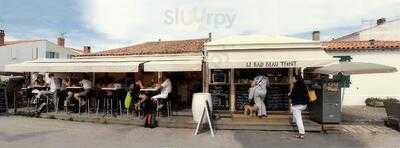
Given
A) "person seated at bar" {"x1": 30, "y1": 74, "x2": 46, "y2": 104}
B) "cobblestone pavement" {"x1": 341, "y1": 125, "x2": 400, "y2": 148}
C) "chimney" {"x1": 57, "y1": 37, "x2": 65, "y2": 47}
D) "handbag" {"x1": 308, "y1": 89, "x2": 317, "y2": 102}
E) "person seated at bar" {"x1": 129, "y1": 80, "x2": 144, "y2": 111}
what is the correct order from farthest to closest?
1. "chimney" {"x1": 57, "y1": 37, "x2": 65, "y2": 47}
2. "person seated at bar" {"x1": 30, "y1": 74, "x2": 46, "y2": 104}
3. "person seated at bar" {"x1": 129, "y1": 80, "x2": 144, "y2": 111}
4. "handbag" {"x1": 308, "y1": 89, "x2": 317, "y2": 102}
5. "cobblestone pavement" {"x1": 341, "y1": 125, "x2": 400, "y2": 148}

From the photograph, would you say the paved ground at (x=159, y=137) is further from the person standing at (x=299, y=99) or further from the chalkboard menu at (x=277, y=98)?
the chalkboard menu at (x=277, y=98)

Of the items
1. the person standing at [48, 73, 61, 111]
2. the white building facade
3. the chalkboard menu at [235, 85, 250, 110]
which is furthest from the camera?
the white building facade

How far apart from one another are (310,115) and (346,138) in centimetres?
256

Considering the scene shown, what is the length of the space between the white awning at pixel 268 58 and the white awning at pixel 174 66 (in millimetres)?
589

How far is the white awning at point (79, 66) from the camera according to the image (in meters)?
14.3

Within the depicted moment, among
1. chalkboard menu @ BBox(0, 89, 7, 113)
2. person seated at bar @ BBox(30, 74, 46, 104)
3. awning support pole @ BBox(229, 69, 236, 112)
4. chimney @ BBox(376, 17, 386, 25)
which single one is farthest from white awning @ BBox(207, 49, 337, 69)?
chimney @ BBox(376, 17, 386, 25)

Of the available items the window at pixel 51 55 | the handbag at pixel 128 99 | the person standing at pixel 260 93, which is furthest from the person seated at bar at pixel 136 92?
the window at pixel 51 55

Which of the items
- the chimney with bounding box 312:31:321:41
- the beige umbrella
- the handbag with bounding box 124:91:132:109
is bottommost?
the handbag with bounding box 124:91:132:109

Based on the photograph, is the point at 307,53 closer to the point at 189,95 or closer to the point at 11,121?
the point at 189,95

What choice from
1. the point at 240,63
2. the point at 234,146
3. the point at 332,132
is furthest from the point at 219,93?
the point at 234,146

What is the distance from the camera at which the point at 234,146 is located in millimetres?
9945

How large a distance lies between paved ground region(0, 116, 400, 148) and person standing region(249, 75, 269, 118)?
132cm

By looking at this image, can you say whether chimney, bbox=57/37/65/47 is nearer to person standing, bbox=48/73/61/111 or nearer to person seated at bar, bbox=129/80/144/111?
person standing, bbox=48/73/61/111

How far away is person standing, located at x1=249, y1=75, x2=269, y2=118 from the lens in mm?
13148
